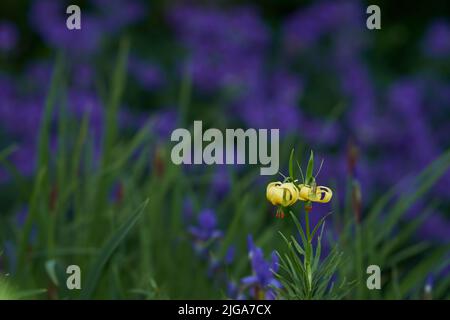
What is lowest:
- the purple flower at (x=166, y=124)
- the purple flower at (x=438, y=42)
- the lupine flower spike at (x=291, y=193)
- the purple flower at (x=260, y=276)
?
the purple flower at (x=260, y=276)

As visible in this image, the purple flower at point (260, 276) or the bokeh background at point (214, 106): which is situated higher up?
the bokeh background at point (214, 106)

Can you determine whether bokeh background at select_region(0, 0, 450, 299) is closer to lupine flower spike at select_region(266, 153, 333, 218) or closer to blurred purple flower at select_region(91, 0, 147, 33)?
blurred purple flower at select_region(91, 0, 147, 33)

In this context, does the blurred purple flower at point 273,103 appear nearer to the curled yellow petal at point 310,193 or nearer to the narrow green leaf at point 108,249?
the narrow green leaf at point 108,249

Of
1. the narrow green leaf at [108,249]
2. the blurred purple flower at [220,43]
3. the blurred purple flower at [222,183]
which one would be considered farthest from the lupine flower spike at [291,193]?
the blurred purple flower at [220,43]

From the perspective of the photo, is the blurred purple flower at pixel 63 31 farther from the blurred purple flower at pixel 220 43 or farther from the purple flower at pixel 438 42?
the purple flower at pixel 438 42

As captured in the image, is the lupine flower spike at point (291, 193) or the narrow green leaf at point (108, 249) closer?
the lupine flower spike at point (291, 193)

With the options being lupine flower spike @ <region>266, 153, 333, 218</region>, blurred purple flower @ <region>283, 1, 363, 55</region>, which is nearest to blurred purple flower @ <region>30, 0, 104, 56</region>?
blurred purple flower @ <region>283, 1, 363, 55</region>

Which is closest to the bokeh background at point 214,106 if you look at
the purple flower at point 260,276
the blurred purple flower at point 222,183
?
the blurred purple flower at point 222,183


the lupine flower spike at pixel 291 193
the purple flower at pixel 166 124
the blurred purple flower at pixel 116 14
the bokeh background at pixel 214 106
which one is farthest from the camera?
the blurred purple flower at pixel 116 14

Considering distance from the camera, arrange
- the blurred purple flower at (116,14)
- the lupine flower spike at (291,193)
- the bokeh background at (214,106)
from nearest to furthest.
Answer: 1. the lupine flower spike at (291,193)
2. the bokeh background at (214,106)
3. the blurred purple flower at (116,14)
